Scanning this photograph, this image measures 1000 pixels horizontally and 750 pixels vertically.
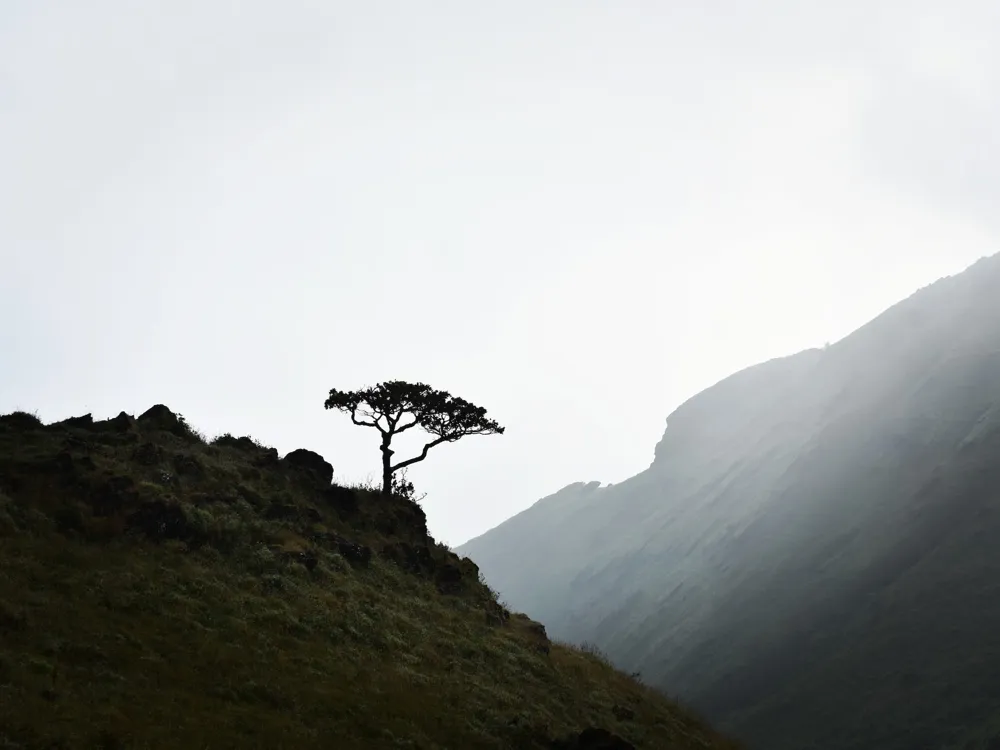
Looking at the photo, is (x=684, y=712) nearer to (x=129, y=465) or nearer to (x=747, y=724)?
(x=747, y=724)

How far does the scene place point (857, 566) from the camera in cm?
6384

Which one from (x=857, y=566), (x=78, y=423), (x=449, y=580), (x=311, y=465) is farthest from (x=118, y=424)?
(x=857, y=566)

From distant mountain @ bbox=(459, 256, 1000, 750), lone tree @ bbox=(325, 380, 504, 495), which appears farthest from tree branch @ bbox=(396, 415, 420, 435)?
A: distant mountain @ bbox=(459, 256, 1000, 750)

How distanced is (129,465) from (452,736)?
18.7 metres

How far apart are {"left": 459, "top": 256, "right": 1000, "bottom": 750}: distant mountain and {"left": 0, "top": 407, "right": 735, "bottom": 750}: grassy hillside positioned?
21.1m

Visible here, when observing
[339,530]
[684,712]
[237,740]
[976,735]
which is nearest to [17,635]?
[237,740]

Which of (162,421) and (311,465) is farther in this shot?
(311,465)

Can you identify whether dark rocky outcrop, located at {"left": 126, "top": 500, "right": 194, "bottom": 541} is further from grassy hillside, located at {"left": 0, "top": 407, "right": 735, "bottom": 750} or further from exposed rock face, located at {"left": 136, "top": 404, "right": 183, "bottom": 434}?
exposed rock face, located at {"left": 136, "top": 404, "right": 183, "bottom": 434}

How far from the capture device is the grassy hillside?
1683 centimetres

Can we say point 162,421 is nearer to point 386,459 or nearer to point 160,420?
point 160,420

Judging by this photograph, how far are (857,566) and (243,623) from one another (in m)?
59.1

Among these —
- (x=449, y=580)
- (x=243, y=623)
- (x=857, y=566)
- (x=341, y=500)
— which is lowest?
(x=857, y=566)

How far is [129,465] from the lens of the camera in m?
30.2

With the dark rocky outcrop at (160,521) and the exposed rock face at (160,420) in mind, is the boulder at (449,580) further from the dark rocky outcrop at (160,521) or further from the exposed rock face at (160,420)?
the exposed rock face at (160,420)
